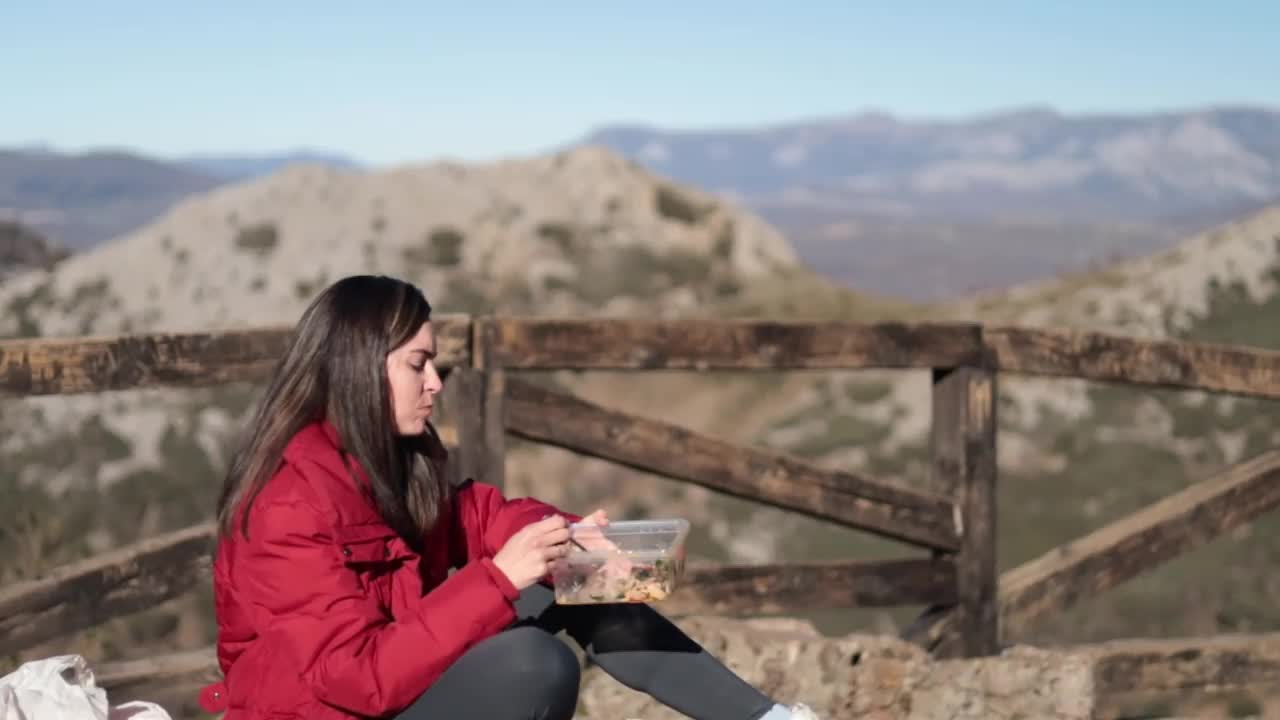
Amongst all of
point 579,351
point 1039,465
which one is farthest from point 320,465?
point 1039,465

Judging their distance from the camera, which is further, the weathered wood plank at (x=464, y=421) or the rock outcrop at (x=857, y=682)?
the weathered wood plank at (x=464, y=421)

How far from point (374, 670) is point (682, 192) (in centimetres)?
2672

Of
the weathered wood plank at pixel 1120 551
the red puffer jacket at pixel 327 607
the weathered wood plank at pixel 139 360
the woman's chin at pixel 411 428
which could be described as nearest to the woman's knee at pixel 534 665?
the red puffer jacket at pixel 327 607

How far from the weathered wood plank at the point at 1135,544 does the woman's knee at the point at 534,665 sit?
8.38 feet

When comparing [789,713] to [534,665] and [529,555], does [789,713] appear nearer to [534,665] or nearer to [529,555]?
[534,665]

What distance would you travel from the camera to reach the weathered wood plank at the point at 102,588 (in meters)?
4.13

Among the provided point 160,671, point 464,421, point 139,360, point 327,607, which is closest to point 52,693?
point 327,607

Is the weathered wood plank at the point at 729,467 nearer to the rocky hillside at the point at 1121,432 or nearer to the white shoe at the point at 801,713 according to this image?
the white shoe at the point at 801,713

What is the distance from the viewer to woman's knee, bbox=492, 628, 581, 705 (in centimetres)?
307

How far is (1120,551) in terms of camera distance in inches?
217

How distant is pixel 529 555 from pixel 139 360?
184 centimetres

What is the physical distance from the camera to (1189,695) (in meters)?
8.42

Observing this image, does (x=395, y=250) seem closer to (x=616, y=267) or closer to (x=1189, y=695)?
(x=616, y=267)

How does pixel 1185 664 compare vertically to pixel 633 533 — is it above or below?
below
